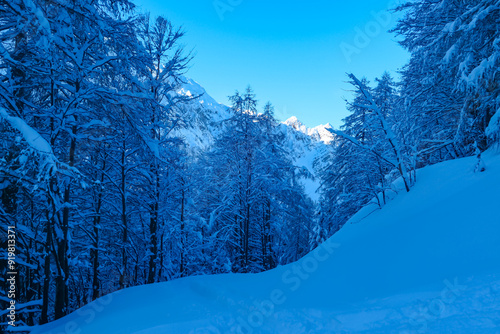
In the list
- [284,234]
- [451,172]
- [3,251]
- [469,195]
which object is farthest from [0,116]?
[284,234]

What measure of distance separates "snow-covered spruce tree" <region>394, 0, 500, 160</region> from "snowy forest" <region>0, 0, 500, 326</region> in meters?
0.04

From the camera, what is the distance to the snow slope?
177 centimetres

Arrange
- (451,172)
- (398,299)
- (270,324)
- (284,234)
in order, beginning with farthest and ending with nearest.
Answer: (284,234) < (451,172) < (270,324) < (398,299)

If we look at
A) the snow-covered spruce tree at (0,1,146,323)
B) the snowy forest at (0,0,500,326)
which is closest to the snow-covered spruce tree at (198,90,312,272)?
the snowy forest at (0,0,500,326)

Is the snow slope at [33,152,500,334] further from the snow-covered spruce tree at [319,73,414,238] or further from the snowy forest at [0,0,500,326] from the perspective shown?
the snow-covered spruce tree at [319,73,414,238]

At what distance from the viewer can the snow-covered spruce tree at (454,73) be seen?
509 centimetres

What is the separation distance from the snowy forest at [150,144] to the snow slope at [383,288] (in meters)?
0.87

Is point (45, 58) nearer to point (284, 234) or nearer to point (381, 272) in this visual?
point (381, 272)

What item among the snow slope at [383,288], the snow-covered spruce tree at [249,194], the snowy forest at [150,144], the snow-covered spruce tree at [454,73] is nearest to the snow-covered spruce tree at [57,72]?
the snowy forest at [150,144]

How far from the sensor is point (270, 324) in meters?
2.56

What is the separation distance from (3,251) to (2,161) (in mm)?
2609

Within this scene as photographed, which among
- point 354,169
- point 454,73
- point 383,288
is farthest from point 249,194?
point 383,288

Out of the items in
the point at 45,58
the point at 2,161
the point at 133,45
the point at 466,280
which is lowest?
the point at 466,280

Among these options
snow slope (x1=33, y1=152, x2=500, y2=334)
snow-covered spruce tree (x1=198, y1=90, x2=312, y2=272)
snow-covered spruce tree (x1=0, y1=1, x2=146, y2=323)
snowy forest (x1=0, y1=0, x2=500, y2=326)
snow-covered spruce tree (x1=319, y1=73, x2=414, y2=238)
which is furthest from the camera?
snow-covered spruce tree (x1=198, y1=90, x2=312, y2=272)
